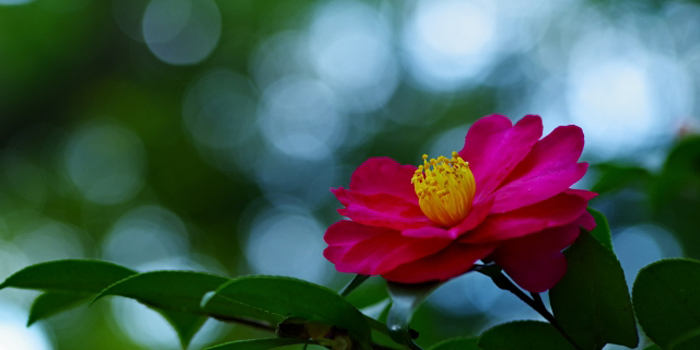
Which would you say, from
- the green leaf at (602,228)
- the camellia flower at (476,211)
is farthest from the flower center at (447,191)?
Answer: the green leaf at (602,228)

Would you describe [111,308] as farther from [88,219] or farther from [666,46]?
[666,46]

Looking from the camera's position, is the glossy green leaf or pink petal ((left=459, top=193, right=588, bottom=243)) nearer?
pink petal ((left=459, top=193, right=588, bottom=243))

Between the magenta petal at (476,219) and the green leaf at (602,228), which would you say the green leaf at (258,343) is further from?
the green leaf at (602,228)

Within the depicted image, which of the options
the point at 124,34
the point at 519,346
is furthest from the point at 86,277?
the point at 124,34

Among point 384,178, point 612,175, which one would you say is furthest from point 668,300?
point 612,175

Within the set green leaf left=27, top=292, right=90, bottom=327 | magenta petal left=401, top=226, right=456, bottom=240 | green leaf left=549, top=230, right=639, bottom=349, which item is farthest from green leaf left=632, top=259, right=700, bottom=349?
green leaf left=27, top=292, right=90, bottom=327

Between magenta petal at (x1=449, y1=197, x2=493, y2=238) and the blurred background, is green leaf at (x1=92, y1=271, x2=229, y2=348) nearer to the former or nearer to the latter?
magenta petal at (x1=449, y1=197, x2=493, y2=238)
